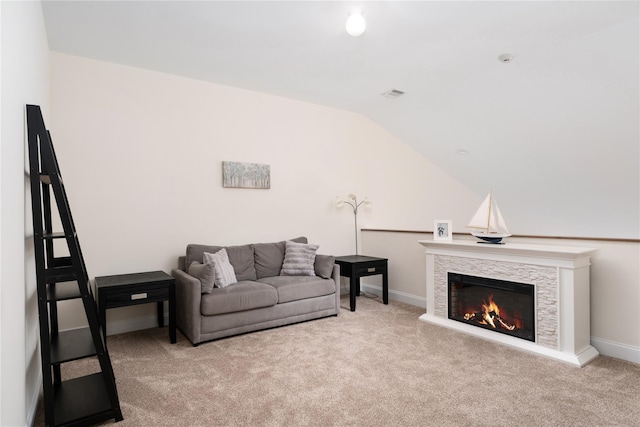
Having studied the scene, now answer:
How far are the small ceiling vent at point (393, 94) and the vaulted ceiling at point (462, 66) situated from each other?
8cm

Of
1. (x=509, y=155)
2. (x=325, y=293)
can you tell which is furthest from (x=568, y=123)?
(x=325, y=293)

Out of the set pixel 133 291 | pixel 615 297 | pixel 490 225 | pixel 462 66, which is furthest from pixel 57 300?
pixel 615 297

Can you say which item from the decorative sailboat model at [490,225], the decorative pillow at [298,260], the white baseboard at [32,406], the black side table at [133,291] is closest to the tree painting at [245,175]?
the decorative pillow at [298,260]

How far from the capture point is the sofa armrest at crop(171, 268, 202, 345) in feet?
10.7

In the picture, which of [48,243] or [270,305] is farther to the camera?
[270,305]

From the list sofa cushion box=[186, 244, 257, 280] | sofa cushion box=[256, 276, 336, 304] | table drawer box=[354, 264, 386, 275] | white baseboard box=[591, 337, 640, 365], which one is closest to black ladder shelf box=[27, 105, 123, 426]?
sofa cushion box=[186, 244, 257, 280]

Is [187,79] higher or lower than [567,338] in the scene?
higher

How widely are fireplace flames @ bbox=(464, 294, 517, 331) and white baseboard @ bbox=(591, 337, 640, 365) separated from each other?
2.09ft

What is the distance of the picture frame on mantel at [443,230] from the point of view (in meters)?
4.02

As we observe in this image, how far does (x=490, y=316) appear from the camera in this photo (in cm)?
350

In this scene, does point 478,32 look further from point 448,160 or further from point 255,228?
point 255,228

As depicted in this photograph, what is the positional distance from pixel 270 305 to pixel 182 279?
0.87 meters

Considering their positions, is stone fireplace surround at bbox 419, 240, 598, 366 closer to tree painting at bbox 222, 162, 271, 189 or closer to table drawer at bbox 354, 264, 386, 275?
table drawer at bbox 354, 264, 386, 275

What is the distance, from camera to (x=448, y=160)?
542 centimetres
